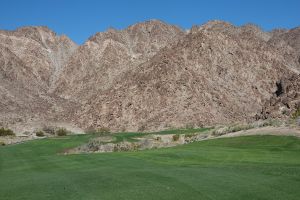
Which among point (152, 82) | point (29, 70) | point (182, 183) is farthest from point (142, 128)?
point (182, 183)

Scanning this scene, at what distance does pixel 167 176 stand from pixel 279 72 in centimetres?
8206

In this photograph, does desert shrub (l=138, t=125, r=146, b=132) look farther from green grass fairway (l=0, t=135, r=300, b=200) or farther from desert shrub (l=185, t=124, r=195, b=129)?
green grass fairway (l=0, t=135, r=300, b=200)

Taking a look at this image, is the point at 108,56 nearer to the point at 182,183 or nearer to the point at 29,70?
the point at 29,70

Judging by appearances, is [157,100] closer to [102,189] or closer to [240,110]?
[240,110]

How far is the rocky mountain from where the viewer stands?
7644cm

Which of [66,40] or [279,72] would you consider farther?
[66,40]

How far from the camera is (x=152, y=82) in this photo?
81.5 metres

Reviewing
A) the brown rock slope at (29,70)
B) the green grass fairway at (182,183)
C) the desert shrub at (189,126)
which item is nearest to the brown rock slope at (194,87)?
the desert shrub at (189,126)

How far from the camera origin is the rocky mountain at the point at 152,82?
7644 cm

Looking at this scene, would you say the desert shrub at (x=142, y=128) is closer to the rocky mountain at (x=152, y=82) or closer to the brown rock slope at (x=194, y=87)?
the brown rock slope at (x=194, y=87)

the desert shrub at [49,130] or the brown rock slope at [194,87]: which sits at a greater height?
the brown rock slope at [194,87]

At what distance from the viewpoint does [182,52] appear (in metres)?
86.8

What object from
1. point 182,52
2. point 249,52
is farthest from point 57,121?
point 249,52

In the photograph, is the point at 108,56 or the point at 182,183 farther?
the point at 108,56
